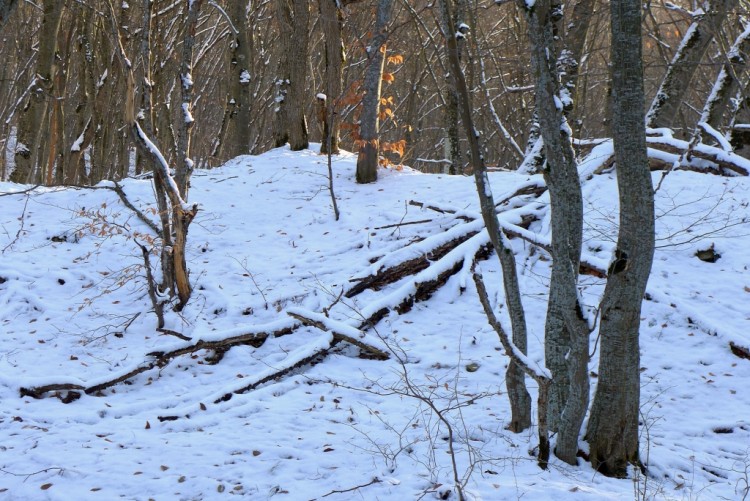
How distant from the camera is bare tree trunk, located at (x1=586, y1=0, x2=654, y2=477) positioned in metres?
3.34

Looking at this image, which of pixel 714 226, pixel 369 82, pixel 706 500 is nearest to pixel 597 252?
pixel 714 226

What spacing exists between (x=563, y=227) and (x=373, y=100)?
6.83 metres

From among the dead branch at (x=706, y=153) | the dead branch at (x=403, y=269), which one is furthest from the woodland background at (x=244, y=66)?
the dead branch at (x=403, y=269)

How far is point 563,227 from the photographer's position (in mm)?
3664

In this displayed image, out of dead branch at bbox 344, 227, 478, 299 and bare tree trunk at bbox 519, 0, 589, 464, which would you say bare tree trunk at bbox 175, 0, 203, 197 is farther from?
bare tree trunk at bbox 519, 0, 589, 464

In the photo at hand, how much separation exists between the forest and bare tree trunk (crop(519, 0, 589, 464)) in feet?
0.05

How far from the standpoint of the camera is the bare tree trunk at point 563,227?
3592 mm

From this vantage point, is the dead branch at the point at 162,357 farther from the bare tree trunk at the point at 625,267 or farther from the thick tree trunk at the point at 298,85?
the thick tree trunk at the point at 298,85

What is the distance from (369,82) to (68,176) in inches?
266

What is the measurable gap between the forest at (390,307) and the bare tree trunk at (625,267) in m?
0.01

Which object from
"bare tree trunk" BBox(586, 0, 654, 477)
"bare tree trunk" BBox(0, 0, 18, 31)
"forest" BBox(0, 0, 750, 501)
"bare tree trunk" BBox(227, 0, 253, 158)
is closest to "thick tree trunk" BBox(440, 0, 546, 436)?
"forest" BBox(0, 0, 750, 501)

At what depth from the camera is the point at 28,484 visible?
3592mm

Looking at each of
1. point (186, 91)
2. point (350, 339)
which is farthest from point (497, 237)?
point (186, 91)

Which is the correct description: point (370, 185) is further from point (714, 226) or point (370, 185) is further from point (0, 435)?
point (0, 435)
